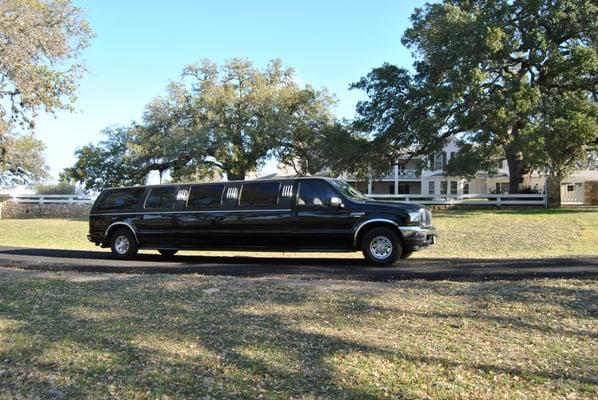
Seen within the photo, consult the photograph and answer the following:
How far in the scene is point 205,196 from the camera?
12.2m

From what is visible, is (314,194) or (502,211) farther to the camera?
(502,211)

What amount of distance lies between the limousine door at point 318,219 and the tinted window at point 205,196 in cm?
194

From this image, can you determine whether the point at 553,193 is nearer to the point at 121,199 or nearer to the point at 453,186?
the point at 121,199

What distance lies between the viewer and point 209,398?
4.00m

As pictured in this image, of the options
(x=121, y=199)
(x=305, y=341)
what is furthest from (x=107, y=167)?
(x=305, y=341)

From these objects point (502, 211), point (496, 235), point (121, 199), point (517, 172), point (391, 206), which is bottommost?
point (496, 235)

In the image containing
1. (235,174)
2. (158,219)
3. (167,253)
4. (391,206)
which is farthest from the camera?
(235,174)

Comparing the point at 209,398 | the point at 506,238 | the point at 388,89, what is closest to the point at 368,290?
the point at 209,398

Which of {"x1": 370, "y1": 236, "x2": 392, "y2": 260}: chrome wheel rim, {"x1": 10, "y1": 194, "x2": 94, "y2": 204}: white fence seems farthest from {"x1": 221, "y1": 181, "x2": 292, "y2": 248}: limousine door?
{"x1": 10, "y1": 194, "x2": 94, "y2": 204}: white fence

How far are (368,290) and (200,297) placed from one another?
2.24 m

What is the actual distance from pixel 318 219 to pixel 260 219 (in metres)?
1.32

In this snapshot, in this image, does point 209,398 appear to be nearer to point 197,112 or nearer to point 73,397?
point 73,397

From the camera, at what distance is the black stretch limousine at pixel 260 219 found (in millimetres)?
10594

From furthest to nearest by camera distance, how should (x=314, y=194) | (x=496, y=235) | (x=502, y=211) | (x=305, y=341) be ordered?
(x=502, y=211) < (x=496, y=235) < (x=314, y=194) < (x=305, y=341)
